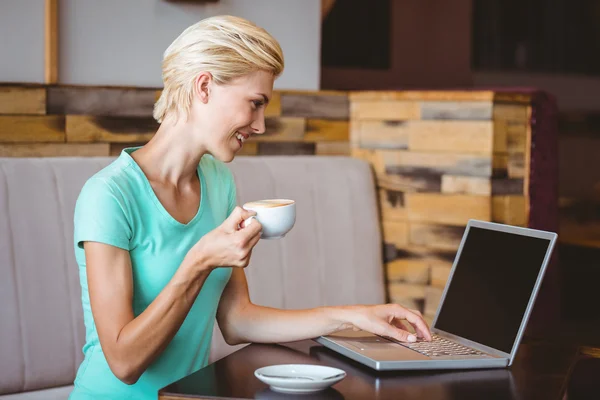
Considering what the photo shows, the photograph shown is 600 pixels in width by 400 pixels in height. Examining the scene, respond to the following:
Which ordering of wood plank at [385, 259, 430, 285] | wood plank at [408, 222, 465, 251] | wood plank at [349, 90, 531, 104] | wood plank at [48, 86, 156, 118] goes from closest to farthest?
wood plank at [48, 86, 156, 118] < wood plank at [349, 90, 531, 104] < wood plank at [408, 222, 465, 251] < wood plank at [385, 259, 430, 285]

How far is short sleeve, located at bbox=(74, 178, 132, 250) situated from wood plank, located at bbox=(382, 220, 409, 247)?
1.49 m

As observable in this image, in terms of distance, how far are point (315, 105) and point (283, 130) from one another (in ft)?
0.52

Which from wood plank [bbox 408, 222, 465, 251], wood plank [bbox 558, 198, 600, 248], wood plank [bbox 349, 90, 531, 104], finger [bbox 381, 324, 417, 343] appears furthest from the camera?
wood plank [bbox 558, 198, 600, 248]

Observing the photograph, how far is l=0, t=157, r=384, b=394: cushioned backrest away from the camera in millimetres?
2051

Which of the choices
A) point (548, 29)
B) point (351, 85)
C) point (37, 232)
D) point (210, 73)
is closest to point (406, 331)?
point (210, 73)

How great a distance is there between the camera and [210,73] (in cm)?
156

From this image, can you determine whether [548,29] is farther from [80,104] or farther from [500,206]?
[80,104]

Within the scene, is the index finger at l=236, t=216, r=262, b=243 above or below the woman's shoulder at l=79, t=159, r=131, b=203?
below

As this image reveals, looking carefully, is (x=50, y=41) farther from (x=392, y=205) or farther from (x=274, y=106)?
(x=392, y=205)

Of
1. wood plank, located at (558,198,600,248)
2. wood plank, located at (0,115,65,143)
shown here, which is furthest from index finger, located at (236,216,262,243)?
wood plank, located at (558,198,600,248)

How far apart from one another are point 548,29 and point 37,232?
11.3 ft

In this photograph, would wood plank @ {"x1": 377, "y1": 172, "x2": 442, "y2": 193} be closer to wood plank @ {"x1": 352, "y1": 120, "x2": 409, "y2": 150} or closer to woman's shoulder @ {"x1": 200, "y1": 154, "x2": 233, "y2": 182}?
wood plank @ {"x1": 352, "y1": 120, "x2": 409, "y2": 150}

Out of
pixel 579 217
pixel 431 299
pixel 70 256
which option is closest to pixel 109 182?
pixel 70 256

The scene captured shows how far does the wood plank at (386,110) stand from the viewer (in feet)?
9.16
